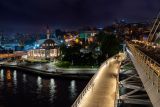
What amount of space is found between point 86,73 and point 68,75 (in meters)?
3.31

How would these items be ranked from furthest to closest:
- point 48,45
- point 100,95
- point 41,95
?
point 48,45 → point 41,95 → point 100,95

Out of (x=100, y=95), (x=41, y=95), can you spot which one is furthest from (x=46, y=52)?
(x=100, y=95)

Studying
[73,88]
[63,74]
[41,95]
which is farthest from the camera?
[63,74]

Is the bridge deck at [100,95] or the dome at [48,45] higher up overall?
the dome at [48,45]

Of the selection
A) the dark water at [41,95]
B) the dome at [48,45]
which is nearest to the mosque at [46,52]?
the dome at [48,45]

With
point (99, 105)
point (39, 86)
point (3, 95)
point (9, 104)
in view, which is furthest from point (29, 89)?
point (99, 105)

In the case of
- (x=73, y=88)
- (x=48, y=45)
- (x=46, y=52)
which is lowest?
(x=73, y=88)

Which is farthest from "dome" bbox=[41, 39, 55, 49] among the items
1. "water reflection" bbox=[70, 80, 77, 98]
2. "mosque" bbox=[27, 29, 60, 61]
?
"water reflection" bbox=[70, 80, 77, 98]

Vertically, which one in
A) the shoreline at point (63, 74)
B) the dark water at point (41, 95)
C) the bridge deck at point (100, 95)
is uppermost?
the bridge deck at point (100, 95)

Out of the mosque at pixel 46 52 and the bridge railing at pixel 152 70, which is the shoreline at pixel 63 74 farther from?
the bridge railing at pixel 152 70

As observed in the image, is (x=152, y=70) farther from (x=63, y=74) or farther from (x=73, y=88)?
(x=63, y=74)

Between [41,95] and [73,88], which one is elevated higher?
[73,88]

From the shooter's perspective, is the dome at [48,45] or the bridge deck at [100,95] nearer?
the bridge deck at [100,95]

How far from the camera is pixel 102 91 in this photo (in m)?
24.5
